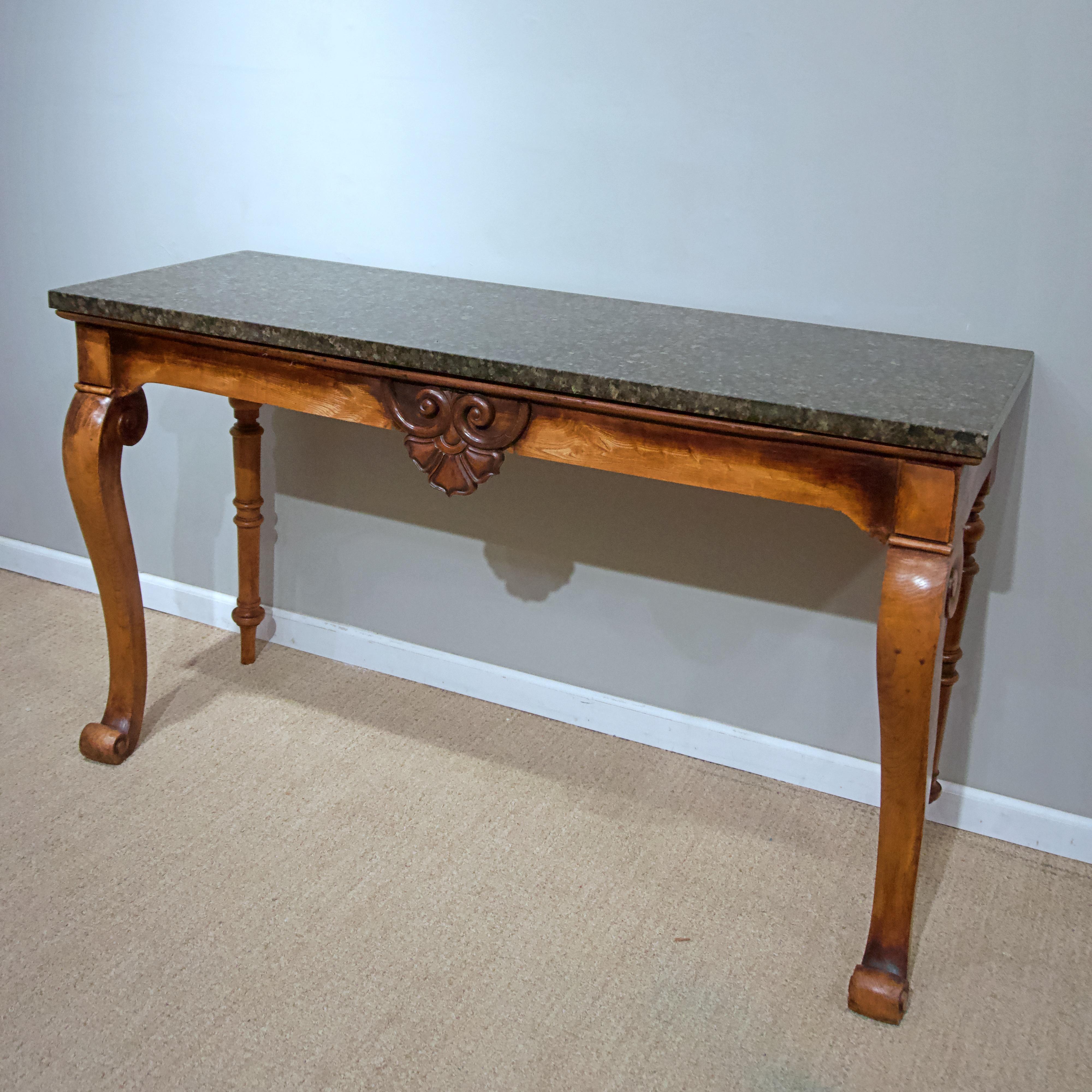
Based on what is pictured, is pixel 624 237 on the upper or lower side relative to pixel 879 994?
upper

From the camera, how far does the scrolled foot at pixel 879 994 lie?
1.47m

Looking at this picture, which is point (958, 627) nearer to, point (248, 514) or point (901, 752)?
point (901, 752)

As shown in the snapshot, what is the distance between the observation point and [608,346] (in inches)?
58.7

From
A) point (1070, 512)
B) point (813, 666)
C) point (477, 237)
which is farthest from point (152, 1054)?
point (1070, 512)

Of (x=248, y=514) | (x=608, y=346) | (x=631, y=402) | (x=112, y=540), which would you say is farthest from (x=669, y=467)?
(x=248, y=514)

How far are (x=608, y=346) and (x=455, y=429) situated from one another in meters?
Answer: 0.23

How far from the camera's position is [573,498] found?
2004mm

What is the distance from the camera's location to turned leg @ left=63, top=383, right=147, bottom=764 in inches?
68.2

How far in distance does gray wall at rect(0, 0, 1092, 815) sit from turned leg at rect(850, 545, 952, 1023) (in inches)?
19.1

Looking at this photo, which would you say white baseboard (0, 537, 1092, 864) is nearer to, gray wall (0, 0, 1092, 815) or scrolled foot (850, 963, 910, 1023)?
gray wall (0, 0, 1092, 815)

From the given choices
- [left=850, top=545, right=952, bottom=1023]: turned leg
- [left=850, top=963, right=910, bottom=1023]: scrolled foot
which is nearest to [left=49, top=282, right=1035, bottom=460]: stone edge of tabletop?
[left=850, top=545, right=952, bottom=1023]: turned leg

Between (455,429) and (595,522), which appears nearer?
(455,429)

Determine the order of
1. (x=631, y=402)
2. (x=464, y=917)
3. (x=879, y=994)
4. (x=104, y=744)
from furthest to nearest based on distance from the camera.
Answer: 1. (x=104, y=744)
2. (x=464, y=917)
3. (x=879, y=994)
4. (x=631, y=402)

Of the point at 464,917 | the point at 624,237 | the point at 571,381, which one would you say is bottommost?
the point at 464,917
